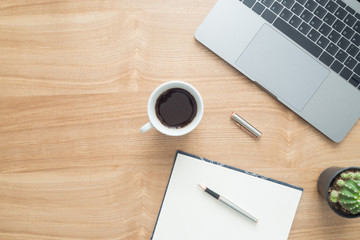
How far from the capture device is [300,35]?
0.79 metres

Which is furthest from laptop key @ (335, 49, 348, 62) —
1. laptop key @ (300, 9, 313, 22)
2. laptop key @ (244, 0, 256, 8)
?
laptop key @ (244, 0, 256, 8)

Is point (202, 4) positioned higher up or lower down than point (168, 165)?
higher up

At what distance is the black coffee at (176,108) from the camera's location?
0.76 meters

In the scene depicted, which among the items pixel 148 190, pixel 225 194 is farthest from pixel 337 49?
pixel 148 190

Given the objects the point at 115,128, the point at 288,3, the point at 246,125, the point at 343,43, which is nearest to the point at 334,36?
the point at 343,43

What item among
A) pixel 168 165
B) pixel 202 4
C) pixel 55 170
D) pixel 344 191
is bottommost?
pixel 55 170

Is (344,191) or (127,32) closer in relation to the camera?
(344,191)

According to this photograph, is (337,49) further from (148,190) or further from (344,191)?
(148,190)

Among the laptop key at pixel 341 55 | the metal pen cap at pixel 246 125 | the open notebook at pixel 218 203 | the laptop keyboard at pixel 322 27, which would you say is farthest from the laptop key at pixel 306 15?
the open notebook at pixel 218 203

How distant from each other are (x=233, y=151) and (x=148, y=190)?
23cm

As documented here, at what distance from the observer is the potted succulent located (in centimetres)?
71

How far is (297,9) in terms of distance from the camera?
787 mm

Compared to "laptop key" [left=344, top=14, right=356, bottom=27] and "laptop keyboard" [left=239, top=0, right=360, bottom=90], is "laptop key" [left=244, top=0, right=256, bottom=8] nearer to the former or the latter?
"laptop keyboard" [left=239, top=0, right=360, bottom=90]

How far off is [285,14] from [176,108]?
0.34 meters
